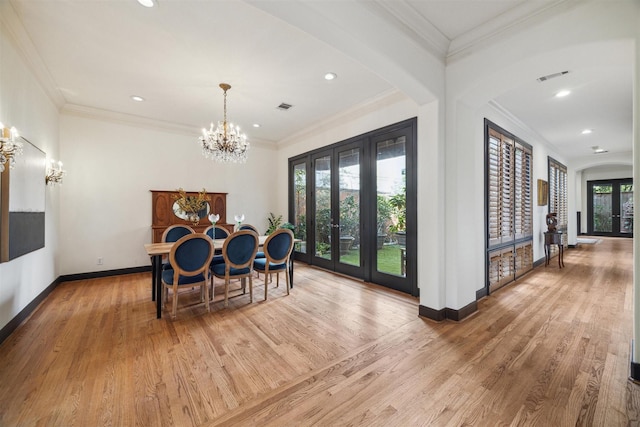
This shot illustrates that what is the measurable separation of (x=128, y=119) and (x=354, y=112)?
164 inches

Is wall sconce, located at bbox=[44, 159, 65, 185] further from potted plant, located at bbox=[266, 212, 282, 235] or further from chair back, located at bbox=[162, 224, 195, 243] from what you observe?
potted plant, located at bbox=[266, 212, 282, 235]

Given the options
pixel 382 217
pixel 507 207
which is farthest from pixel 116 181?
pixel 507 207

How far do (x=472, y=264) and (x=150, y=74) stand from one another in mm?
4684

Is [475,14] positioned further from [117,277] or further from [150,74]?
[117,277]

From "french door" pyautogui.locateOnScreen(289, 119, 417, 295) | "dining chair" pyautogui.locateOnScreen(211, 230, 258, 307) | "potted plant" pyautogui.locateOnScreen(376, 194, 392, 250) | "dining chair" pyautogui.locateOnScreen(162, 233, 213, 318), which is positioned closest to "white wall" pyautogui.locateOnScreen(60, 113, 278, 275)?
"french door" pyautogui.locateOnScreen(289, 119, 417, 295)

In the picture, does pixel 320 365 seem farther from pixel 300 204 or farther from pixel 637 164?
pixel 300 204

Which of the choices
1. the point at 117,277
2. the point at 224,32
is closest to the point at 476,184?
the point at 224,32

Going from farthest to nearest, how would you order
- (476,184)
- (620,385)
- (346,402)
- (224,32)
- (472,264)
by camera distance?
(476,184) → (472,264) → (224,32) → (620,385) → (346,402)

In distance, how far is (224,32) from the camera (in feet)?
8.50

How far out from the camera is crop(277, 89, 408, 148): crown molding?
3912 millimetres

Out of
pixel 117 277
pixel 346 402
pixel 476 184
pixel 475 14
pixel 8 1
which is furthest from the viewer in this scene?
pixel 117 277

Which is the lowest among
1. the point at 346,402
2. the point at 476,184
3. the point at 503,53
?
the point at 346,402

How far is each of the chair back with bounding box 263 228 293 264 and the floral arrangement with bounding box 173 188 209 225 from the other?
2603 mm

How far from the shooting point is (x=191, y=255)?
10.0 ft
